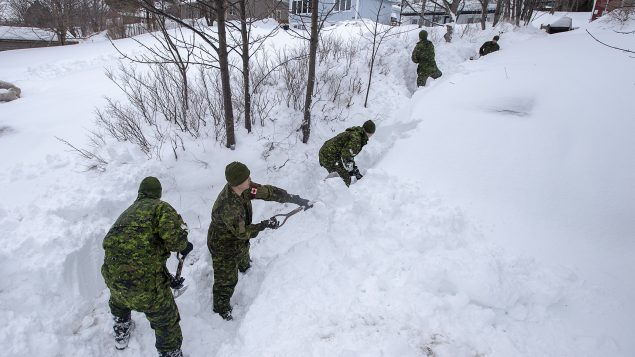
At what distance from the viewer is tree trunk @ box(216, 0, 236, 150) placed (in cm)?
433

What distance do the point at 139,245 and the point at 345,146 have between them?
302 centimetres

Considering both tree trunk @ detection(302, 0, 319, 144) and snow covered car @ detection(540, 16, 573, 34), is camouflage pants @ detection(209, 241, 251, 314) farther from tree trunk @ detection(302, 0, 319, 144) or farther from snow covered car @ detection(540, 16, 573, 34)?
snow covered car @ detection(540, 16, 573, 34)

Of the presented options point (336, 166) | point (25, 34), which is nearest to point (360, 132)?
point (336, 166)

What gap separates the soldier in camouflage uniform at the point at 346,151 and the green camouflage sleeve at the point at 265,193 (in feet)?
4.48

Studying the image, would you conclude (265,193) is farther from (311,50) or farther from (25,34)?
(25,34)

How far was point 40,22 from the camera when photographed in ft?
57.9

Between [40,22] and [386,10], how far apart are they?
65.7ft

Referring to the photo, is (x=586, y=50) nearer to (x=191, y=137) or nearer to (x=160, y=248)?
(x=191, y=137)

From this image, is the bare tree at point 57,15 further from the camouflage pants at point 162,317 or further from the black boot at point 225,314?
the black boot at point 225,314

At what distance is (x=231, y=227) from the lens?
3.08m

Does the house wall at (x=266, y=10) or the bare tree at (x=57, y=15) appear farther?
the bare tree at (x=57, y=15)

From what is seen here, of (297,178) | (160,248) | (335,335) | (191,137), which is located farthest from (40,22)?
(335,335)

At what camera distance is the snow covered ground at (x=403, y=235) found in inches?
107

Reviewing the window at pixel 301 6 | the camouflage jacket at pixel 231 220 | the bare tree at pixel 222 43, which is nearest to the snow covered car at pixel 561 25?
the window at pixel 301 6
